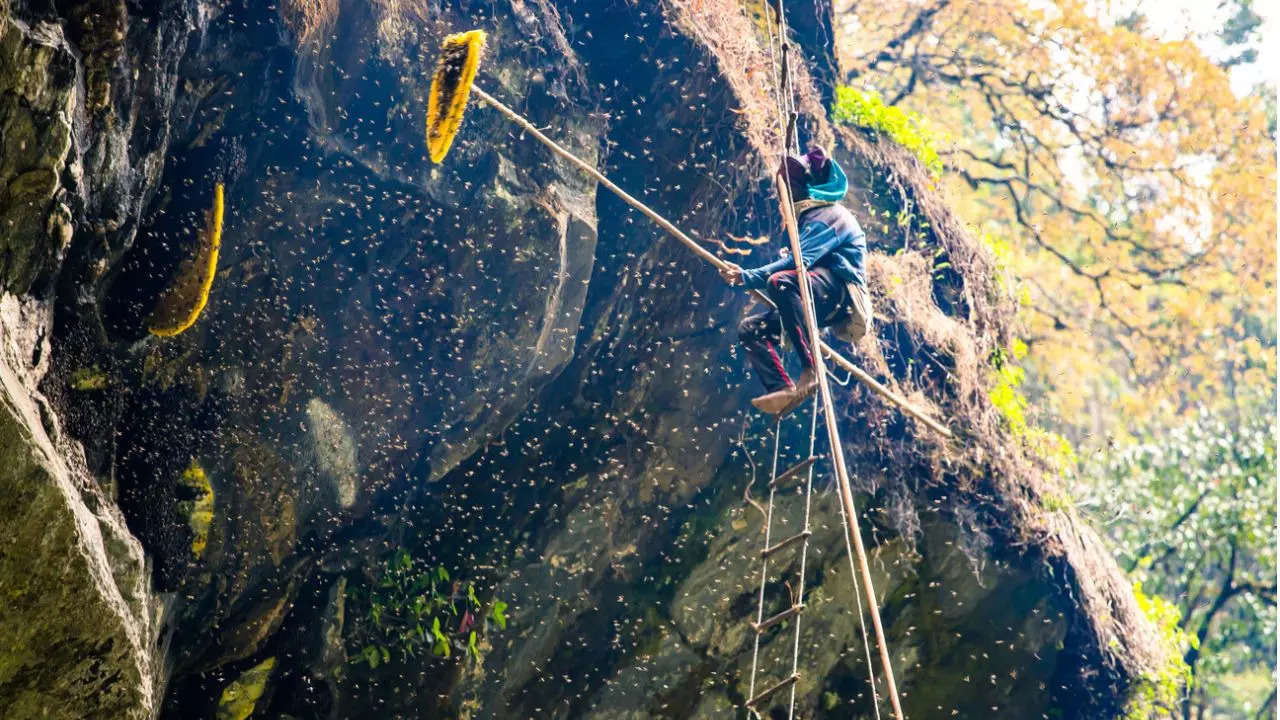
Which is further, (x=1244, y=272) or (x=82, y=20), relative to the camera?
(x=1244, y=272)

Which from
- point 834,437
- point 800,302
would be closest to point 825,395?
point 834,437

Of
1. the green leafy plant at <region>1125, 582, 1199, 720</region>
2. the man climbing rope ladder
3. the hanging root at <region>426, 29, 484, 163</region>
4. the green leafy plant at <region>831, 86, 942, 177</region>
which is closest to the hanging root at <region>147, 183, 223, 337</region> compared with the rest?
the hanging root at <region>426, 29, 484, 163</region>

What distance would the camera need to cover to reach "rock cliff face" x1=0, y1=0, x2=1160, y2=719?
261 inches

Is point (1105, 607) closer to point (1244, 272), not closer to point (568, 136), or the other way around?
point (568, 136)

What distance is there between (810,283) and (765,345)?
18.5 inches

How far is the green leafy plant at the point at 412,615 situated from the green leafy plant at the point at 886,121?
16.3 ft

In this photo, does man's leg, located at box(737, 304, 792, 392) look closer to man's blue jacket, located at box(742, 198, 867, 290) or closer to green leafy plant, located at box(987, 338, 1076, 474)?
man's blue jacket, located at box(742, 198, 867, 290)

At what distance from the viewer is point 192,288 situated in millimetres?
6645

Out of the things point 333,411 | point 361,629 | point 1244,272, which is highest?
point 1244,272

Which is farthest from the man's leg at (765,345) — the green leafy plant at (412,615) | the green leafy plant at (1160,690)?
the green leafy plant at (1160,690)

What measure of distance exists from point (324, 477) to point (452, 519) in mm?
981

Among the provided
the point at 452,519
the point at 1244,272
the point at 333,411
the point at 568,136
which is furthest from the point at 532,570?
the point at 1244,272

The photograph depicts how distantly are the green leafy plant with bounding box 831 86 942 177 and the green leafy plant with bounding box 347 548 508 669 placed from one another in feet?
16.3

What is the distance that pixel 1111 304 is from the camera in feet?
46.5
